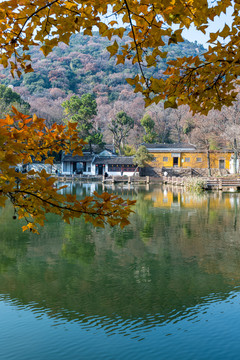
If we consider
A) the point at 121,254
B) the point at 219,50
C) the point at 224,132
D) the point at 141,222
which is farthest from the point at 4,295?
the point at 224,132

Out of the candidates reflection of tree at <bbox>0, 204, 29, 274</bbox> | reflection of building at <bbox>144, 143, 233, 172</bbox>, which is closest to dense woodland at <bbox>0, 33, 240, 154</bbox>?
reflection of building at <bbox>144, 143, 233, 172</bbox>

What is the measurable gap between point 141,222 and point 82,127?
3376 cm

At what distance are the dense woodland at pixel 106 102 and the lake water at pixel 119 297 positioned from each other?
3037 cm

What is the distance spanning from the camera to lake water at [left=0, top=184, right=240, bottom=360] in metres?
4.75

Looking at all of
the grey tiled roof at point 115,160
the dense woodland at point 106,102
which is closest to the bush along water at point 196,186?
the dense woodland at point 106,102

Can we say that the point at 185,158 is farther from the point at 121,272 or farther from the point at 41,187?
the point at 41,187

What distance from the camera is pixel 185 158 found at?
45719mm

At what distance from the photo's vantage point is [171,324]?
5.27 m

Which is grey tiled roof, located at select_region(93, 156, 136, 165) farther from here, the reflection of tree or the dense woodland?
the reflection of tree

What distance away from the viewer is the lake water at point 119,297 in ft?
15.6

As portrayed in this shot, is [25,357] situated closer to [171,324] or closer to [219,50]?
[171,324]

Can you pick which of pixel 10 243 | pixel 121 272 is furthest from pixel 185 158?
pixel 121 272

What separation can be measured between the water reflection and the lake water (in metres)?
0.02

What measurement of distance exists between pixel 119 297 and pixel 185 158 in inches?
1605
